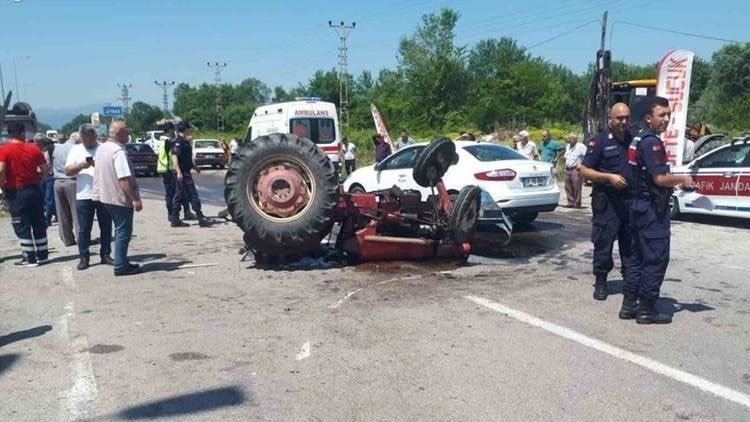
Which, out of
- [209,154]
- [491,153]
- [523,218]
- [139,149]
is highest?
[491,153]

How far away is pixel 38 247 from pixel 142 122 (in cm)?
11815

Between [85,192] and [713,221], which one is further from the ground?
[85,192]

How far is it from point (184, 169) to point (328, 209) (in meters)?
5.15

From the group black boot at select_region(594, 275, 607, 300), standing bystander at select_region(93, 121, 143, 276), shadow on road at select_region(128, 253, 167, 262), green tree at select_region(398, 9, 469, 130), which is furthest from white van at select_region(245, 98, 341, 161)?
green tree at select_region(398, 9, 469, 130)

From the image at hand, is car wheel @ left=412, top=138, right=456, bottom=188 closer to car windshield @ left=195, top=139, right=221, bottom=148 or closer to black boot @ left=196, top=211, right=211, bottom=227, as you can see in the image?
black boot @ left=196, top=211, right=211, bottom=227

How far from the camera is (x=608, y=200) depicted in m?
6.12

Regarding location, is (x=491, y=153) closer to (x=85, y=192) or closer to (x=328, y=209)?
(x=328, y=209)

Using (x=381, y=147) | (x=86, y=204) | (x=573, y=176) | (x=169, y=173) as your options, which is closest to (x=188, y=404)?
(x=86, y=204)

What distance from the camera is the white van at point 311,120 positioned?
62.2 feet

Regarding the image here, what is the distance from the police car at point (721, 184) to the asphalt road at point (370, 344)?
9.76 feet

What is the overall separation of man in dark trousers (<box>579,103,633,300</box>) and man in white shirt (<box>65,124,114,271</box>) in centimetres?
570

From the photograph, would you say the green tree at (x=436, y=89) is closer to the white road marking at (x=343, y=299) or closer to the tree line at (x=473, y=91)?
the tree line at (x=473, y=91)

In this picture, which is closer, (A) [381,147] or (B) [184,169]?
(B) [184,169]

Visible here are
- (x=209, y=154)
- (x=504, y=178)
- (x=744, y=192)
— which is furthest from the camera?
(x=209, y=154)
